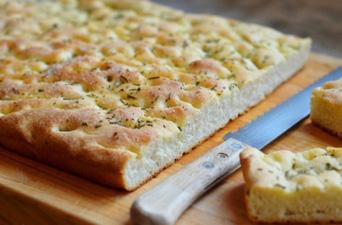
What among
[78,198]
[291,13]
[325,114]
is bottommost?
[291,13]

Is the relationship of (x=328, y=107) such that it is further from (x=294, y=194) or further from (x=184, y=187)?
(x=184, y=187)

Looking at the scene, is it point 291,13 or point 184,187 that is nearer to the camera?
point 184,187

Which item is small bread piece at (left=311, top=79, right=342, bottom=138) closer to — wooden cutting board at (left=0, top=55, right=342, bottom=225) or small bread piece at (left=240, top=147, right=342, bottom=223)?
wooden cutting board at (left=0, top=55, right=342, bottom=225)

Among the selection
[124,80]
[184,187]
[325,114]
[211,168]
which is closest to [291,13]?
[325,114]

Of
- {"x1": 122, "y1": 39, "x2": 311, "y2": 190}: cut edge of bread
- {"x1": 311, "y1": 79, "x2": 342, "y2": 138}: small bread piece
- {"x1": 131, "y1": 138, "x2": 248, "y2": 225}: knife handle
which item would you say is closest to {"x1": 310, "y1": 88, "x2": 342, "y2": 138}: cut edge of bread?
{"x1": 311, "y1": 79, "x2": 342, "y2": 138}: small bread piece

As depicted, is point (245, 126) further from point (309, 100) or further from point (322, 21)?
point (322, 21)

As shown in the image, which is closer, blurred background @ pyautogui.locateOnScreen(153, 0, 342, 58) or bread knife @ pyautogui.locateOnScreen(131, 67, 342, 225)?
bread knife @ pyautogui.locateOnScreen(131, 67, 342, 225)

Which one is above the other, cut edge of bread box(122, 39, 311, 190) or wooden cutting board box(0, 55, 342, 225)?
cut edge of bread box(122, 39, 311, 190)
